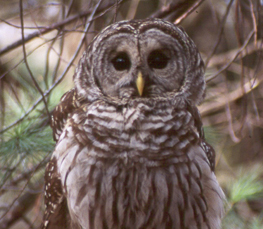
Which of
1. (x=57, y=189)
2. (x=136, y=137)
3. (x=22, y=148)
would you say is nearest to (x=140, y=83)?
(x=136, y=137)

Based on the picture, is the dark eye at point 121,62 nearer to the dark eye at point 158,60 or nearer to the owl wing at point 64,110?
the dark eye at point 158,60

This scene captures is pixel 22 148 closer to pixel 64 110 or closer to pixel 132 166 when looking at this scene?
pixel 64 110

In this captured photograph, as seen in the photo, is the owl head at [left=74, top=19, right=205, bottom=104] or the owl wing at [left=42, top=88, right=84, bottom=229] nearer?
the owl head at [left=74, top=19, right=205, bottom=104]

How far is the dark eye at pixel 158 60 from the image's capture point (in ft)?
4.68

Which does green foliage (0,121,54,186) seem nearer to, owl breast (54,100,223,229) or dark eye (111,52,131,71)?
owl breast (54,100,223,229)

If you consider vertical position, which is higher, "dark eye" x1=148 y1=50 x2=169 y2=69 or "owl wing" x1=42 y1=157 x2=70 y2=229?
"dark eye" x1=148 y1=50 x2=169 y2=69

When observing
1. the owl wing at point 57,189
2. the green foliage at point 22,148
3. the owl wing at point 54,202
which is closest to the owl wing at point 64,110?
the owl wing at point 57,189

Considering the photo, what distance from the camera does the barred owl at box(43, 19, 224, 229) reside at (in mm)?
1339

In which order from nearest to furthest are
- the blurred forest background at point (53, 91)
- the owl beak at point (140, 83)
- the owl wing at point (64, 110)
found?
the owl beak at point (140, 83) < the owl wing at point (64, 110) < the blurred forest background at point (53, 91)

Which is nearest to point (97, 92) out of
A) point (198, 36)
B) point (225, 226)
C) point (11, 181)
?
point (11, 181)

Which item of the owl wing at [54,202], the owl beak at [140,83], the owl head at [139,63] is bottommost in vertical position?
the owl wing at [54,202]

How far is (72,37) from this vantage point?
3.25m

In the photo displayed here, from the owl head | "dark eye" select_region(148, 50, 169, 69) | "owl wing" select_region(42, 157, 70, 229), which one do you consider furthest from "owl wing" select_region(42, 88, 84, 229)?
"dark eye" select_region(148, 50, 169, 69)

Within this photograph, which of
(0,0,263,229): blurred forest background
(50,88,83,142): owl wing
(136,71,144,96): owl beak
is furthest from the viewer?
(0,0,263,229): blurred forest background
